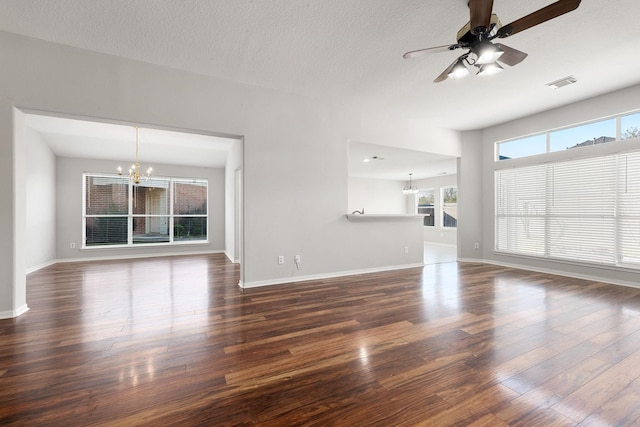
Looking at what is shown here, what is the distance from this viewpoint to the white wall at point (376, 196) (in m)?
11.1

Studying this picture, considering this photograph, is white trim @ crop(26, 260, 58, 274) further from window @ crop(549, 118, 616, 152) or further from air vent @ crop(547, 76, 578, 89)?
window @ crop(549, 118, 616, 152)

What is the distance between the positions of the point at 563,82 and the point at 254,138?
4555mm

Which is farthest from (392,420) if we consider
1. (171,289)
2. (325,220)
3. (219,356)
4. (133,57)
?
(133,57)

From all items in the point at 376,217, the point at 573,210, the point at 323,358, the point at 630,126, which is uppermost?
the point at 630,126

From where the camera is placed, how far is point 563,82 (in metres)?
3.82

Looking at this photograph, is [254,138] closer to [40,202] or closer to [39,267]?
[40,202]

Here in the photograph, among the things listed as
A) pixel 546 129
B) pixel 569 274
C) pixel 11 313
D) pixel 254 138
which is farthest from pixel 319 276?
pixel 546 129

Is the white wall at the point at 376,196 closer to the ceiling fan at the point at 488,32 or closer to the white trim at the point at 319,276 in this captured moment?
the white trim at the point at 319,276

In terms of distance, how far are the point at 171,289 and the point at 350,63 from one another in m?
3.99

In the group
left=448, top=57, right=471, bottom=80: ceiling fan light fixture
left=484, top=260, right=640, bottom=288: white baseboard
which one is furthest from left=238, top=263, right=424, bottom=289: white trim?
left=448, top=57, right=471, bottom=80: ceiling fan light fixture

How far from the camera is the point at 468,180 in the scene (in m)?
6.16

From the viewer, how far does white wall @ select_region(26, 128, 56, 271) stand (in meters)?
5.00

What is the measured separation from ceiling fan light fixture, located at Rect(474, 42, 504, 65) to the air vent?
2326 millimetres

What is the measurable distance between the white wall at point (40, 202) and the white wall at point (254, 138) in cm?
283
